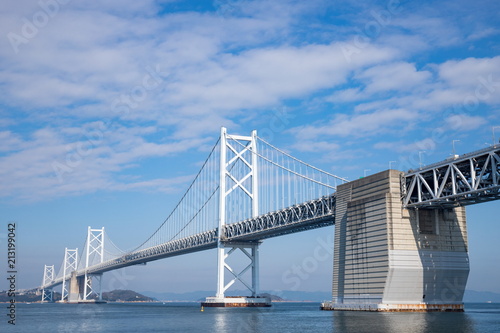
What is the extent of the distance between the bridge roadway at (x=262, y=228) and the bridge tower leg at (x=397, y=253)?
7793mm

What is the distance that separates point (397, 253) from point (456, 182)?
7.35m

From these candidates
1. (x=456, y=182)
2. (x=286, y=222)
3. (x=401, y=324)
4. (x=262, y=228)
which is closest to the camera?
(x=401, y=324)

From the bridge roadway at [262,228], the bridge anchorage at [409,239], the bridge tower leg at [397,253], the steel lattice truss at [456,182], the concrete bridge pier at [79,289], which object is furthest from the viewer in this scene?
the concrete bridge pier at [79,289]

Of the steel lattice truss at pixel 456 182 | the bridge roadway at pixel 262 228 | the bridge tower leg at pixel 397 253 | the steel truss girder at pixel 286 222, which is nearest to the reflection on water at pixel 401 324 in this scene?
the bridge tower leg at pixel 397 253

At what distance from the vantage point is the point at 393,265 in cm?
4653

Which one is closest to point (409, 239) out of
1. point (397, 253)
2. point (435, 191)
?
point (397, 253)

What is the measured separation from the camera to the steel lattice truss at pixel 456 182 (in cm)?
4166

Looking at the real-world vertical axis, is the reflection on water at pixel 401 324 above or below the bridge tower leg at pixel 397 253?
below

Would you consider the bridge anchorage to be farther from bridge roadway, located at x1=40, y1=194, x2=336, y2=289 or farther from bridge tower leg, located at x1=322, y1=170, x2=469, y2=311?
bridge roadway, located at x1=40, y1=194, x2=336, y2=289

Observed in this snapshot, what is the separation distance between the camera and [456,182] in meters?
45.4

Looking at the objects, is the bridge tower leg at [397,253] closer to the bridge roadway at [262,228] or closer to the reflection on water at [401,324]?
the reflection on water at [401,324]

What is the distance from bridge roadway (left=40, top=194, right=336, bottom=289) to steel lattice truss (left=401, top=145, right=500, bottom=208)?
11.1 meters

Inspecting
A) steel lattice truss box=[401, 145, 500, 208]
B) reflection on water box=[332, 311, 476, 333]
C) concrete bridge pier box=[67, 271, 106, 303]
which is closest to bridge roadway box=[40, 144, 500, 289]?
steel lattice truss box=[401, 145, 500, 208]

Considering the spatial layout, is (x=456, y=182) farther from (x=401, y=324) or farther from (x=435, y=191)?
(x=401, y=324)
